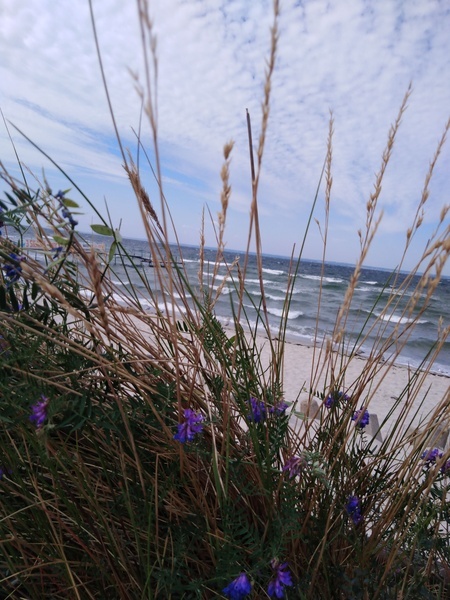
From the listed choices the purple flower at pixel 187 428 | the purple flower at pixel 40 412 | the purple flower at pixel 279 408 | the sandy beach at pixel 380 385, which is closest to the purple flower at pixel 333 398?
the purple flower at pixel 279 408

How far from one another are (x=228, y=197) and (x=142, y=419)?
531 mm

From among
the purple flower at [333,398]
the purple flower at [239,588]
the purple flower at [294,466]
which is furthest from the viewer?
the purple flower at [333,398]

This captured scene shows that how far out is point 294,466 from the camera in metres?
0.87

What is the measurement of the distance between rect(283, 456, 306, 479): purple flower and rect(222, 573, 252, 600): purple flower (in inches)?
9.0

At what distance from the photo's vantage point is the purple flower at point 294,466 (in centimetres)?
85

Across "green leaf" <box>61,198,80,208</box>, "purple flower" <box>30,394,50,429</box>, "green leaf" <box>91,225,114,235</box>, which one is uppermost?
"green leaf" <box>61,198,80,208</box>

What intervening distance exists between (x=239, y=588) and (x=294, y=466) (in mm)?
267

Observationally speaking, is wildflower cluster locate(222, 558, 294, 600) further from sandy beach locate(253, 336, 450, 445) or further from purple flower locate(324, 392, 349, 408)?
sandy beach locate(253, 336, 450, 445)

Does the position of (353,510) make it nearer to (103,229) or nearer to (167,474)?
(167,474)

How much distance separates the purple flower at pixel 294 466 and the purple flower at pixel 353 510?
6.6 inches

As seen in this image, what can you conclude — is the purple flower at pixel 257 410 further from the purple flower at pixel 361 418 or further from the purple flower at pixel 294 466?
the purple flower at pixel 361 418

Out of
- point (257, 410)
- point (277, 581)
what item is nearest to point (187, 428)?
point (257, 410)

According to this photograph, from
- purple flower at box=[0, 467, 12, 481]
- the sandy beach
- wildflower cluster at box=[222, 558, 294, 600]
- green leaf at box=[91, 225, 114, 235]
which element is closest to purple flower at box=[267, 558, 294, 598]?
wildflower cluster at box=[222, 558, 294, 600]

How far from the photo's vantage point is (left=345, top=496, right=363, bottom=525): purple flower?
923mm
